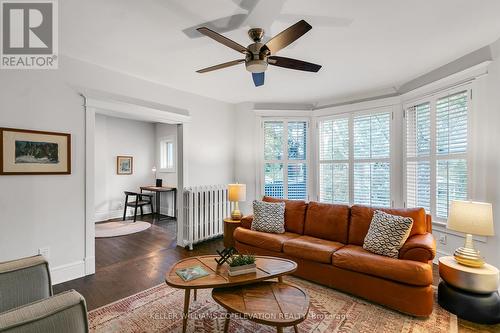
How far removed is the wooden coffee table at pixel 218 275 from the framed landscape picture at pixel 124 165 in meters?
5.13

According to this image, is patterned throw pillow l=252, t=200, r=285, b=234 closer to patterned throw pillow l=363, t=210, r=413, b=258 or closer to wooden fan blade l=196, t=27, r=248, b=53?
patterned throw pillow l=363, t=210, r=413, b=258

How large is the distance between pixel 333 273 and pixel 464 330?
112 cm

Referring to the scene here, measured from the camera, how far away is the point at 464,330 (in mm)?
2098

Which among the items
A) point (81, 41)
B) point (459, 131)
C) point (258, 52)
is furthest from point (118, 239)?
point (459, 131)

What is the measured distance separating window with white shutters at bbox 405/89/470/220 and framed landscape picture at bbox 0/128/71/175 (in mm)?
4817

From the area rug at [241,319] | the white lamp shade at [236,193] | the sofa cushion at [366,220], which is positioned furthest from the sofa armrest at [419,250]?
the white lamp shade at [236,193]

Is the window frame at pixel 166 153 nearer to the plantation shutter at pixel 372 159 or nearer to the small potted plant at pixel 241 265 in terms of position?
the plantation shutter at pixel 372 159

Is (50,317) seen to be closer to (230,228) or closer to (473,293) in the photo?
(230,228)

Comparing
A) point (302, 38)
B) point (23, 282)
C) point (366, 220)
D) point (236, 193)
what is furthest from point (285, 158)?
point (23, 282)

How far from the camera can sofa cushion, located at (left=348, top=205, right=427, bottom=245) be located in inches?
111

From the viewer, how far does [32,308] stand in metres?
1.06

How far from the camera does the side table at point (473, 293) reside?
7.07 ft

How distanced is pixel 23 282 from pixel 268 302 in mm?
1631

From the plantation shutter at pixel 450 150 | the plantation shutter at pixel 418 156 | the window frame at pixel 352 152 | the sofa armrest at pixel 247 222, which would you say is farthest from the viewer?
the window frame at pixel 352 152
